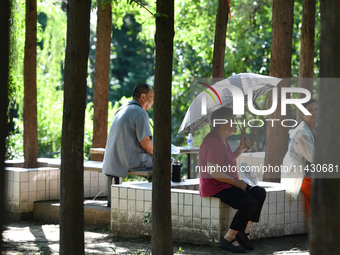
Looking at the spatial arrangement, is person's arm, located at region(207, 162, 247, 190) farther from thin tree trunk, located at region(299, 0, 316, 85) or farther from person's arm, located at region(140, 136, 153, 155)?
thin tree trunk, located at region(299, 0, 316, 85)

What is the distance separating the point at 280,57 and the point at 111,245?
158 inches

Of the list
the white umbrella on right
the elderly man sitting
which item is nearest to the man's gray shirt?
the elderly man sitting

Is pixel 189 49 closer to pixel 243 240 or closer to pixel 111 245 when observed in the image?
pixel 111 245

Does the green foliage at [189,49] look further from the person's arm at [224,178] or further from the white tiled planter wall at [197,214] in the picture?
the person's arm at [224,178]

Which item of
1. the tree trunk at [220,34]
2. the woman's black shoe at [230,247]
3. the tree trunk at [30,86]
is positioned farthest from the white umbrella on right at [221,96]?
the tree trunk at [30,86]

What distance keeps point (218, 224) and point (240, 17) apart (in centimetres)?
1519

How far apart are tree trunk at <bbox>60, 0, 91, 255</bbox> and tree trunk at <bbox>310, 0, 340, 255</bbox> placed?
9.45 feet

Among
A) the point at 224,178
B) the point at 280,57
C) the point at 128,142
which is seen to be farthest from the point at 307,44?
the point at 224,178

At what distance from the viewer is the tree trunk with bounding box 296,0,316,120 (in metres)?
12.7

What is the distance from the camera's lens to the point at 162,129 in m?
6.97

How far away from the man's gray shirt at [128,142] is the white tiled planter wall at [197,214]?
457 mm

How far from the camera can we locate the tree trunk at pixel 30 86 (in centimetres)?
1200

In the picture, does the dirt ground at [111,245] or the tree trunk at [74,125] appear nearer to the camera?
the tree trunk at [74,125]

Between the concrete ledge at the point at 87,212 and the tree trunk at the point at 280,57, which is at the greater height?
the tree trunk at the point at 280,57
